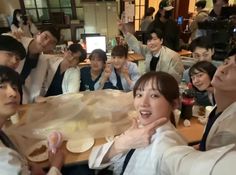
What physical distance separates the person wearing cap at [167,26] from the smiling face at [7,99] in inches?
107

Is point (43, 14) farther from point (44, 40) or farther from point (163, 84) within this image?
point (163, 84)

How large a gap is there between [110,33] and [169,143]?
338 centimetres

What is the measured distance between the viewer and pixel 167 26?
3523 millimetres

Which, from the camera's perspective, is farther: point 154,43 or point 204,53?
point 154,43

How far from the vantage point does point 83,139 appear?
140cm

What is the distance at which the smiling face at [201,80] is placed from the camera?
1.73 meters

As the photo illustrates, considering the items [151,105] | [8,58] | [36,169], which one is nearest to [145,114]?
[151,105]

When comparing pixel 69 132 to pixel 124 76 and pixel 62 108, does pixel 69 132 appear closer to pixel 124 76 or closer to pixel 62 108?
pixel 62 108

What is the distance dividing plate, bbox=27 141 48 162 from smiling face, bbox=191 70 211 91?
1.24 m

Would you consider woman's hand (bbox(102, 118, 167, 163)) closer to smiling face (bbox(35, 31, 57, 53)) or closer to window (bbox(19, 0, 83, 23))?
smiling face (bbox(35, 31, 57, 53))

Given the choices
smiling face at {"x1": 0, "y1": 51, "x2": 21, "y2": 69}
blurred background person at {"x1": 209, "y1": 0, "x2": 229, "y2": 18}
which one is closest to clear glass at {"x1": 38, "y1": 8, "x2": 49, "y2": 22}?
blurred background person at {"x1": 209, "y1": 0, "x2": 229, "y2": 18}

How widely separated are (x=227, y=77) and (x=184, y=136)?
560 mm

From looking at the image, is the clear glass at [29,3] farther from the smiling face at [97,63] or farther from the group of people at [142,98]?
the smiling face at [97,63]

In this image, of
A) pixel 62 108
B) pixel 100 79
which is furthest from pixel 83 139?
pixel 100 79
